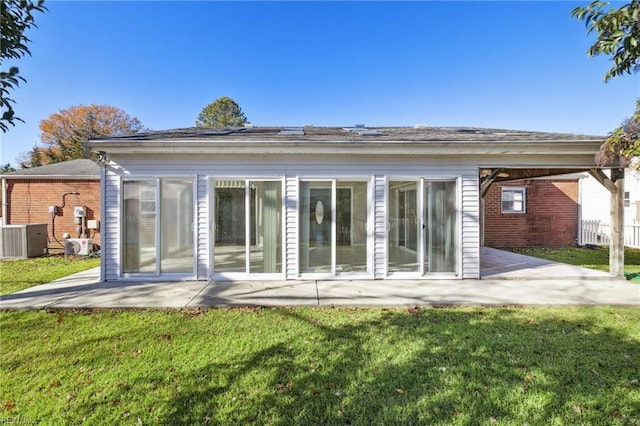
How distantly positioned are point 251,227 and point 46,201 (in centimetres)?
1087

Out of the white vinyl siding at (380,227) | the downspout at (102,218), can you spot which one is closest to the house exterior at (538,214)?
the white vinyl siding at (380,227)

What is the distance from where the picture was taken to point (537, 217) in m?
12.5

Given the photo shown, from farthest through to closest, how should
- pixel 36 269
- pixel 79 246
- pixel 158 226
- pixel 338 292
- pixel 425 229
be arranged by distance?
pixel 79 246 < pixel 36 269 < pixel 425 229 < pixel 158 226 < pixel 338 292

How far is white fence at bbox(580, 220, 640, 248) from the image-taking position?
→ 1215 cm

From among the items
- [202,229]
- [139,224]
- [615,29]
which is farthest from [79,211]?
[615,29]

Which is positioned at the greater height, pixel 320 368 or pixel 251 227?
pixel 251 227

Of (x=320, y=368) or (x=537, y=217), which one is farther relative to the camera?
(x=537, y=217)

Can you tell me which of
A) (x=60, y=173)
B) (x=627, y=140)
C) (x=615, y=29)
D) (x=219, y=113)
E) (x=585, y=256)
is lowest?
(x=585, y=256)

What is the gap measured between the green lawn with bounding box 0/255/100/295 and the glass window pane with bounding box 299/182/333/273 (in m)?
5.80

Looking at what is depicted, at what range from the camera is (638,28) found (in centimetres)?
390

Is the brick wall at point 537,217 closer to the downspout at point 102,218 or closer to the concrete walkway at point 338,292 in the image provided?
the concrete walkway at point 338,292

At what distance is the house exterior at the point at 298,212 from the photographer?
6629mm

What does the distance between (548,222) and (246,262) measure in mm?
12696

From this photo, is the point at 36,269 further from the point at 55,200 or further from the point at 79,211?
the point at 55,200
